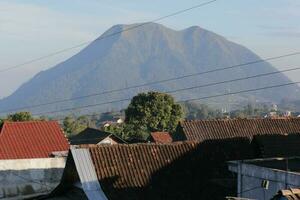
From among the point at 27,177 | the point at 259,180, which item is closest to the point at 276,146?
the point at 259,180

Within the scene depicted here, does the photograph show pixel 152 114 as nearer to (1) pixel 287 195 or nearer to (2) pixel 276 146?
(2) pixel 276 146

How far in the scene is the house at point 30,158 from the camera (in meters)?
29.9

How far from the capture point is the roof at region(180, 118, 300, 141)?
38250mm

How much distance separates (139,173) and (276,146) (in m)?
5.43

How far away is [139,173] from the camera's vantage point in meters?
22.1

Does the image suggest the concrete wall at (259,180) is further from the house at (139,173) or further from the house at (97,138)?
the house at (97,138)

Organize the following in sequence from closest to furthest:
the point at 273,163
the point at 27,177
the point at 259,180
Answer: the point at 259,180, the point at 273,163, the point at 27,177

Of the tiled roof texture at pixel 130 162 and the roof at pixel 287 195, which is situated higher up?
the roof at pixel 287 195

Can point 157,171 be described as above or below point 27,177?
above

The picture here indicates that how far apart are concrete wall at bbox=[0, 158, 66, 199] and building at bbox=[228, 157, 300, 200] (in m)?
12.9

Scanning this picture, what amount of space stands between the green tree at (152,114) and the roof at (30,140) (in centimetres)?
4057

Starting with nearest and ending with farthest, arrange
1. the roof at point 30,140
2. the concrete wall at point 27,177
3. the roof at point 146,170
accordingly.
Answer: the roof at point 146,170, the concrete wall at point 27,177, the roof at point 30,140

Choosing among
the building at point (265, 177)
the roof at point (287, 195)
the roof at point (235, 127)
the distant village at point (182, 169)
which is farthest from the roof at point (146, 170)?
the roof at point (235, 127)

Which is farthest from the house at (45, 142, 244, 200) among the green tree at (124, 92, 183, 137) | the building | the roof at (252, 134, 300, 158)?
the green tree at (124, 92, 183, 137)
